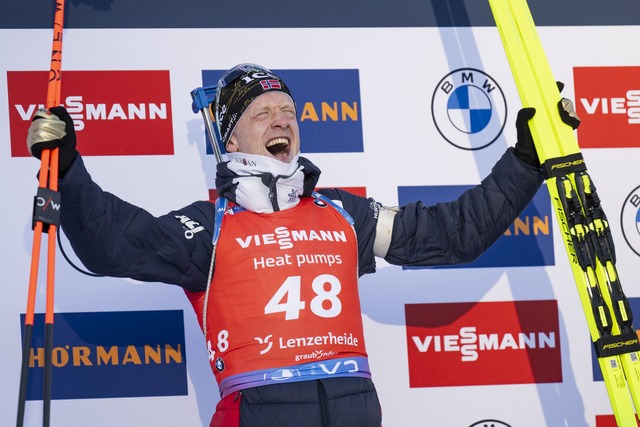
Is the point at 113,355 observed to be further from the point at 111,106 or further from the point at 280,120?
the point at 280,120

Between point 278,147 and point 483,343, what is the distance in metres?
0.96

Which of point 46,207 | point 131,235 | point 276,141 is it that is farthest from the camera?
point 276,141

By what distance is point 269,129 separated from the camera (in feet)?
8.06

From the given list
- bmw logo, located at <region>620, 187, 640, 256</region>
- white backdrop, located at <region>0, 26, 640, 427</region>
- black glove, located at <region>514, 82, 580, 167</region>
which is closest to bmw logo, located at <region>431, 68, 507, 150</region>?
white backdrop, located at <region>0, 26, 640, 427</region>

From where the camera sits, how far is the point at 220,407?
2.33 meters

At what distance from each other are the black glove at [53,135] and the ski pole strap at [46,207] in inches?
3.3

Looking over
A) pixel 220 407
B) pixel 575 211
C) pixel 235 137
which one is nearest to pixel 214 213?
pixel 235 137

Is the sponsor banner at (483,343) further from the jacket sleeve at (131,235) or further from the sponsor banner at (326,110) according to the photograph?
the jacket sleeve at (131,235)

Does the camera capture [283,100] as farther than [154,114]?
No

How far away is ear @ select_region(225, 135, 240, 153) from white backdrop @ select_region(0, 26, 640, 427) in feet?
1.31

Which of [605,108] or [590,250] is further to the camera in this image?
[605,108]

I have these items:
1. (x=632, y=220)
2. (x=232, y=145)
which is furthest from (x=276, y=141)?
(x=632, y=220)

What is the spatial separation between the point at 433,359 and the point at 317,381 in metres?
0.77

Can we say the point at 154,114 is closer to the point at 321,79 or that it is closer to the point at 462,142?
the point at 321,79
